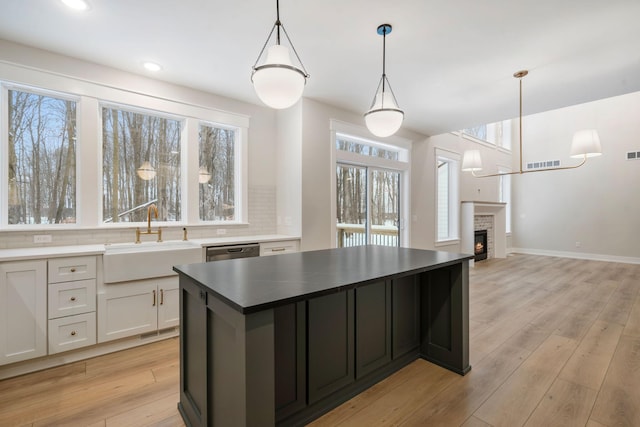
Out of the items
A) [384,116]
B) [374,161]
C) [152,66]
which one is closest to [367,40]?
[384,116]

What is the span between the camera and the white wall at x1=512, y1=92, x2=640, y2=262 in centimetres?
679

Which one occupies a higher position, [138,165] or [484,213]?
[138,165]

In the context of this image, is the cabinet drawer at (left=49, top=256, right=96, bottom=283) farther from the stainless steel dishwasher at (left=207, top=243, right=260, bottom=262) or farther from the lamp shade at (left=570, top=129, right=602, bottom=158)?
the lamp shade at (left=570, top=129, right=602, bottom=158)

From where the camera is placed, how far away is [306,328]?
1746mm

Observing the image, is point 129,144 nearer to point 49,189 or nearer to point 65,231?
point 49,189

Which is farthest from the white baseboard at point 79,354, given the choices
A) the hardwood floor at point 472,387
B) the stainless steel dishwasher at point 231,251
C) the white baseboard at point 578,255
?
the white baseboard at point 578,255

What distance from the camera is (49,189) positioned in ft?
9.55

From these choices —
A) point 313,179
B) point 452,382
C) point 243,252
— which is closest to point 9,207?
point 243,252

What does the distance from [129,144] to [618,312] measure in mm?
6198

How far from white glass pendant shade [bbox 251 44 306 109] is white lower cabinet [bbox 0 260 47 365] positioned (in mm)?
2308

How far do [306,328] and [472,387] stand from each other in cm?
134

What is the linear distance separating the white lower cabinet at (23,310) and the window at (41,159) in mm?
793

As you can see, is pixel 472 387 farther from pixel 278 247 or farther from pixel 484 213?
pixel 484 213

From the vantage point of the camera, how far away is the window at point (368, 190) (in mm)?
4637
